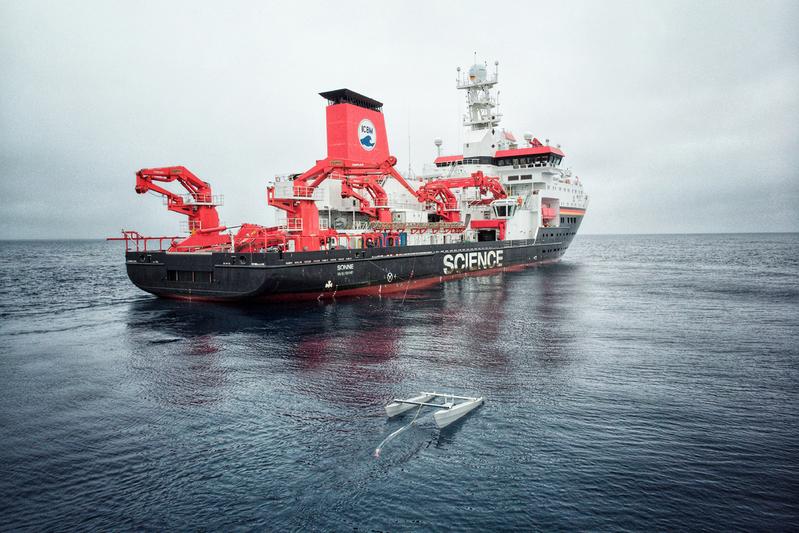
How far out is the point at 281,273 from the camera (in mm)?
23328

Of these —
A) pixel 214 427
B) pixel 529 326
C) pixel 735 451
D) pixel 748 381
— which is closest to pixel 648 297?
pixel 529 326

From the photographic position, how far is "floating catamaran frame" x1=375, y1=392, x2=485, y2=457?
9258 mm

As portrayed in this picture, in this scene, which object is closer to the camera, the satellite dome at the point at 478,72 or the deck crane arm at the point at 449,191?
the deck crane arm at the point at 449,191

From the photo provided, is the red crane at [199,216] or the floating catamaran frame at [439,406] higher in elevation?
the red crane at [199,216]

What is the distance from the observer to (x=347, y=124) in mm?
32312

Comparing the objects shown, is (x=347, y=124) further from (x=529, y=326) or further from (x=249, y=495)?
(x=249, y=495)

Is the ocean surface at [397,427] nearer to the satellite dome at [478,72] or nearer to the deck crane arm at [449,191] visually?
the deck crane arm at [449,191]

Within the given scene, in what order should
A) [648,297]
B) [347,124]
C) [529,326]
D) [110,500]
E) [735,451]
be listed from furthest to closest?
1. [347,124]
2. [648,297]
3. [529,326]
4. [735,451]
5. [110,500]

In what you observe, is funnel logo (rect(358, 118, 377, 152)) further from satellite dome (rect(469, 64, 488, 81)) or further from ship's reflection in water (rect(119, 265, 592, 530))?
satellite dome (rect(469, 64, 488, 81))

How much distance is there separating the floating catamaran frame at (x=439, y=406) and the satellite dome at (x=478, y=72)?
155 feet

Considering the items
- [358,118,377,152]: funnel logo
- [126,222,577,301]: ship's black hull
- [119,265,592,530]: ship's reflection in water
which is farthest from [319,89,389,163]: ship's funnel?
[119,265,592,530]: ship's reflection in water

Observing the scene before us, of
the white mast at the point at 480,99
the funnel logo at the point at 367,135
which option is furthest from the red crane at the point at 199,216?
the white mast at the point at 480,99

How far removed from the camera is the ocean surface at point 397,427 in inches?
264

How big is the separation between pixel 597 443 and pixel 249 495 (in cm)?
622
